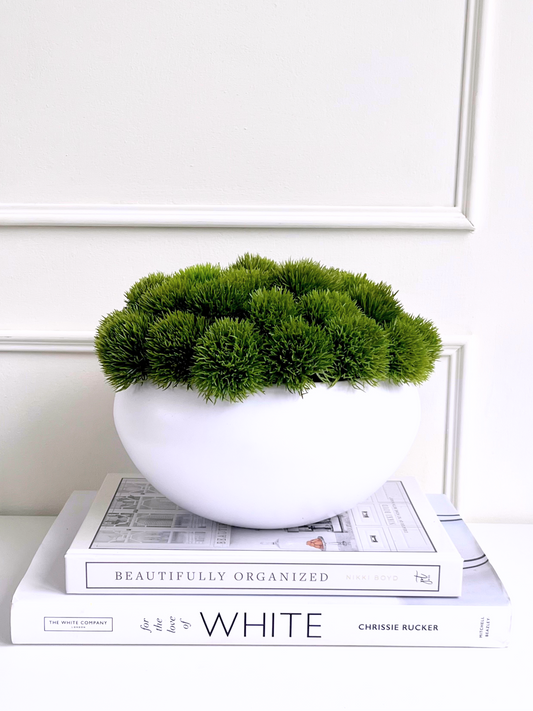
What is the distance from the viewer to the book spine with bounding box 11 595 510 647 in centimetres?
58

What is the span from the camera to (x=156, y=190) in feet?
2.86

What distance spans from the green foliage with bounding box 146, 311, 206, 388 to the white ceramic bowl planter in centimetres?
2

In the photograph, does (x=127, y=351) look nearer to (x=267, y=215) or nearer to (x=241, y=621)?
(x=241, y=621)

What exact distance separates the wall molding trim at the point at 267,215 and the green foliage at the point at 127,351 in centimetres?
31

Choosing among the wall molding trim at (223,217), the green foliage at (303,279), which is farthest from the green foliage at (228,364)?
the wall molding trim at (223,217)

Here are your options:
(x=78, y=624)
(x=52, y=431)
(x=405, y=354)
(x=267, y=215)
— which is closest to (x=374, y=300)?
(x=405, y=354)

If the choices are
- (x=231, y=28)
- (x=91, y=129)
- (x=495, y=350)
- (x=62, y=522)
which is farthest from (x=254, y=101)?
(x=62, y=522)

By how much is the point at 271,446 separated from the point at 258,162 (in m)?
0.46

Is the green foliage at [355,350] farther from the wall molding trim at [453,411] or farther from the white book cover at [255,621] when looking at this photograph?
the wall molding trim at [453,411]

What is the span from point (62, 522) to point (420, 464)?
1.62ft

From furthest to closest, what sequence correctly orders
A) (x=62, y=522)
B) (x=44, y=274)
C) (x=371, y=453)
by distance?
(x=44, y=274) < (x=62, y=522) < (x=371, y=453)

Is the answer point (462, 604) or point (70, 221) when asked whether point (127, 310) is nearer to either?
point (70, 221)

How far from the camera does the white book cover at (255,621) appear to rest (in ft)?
1.91

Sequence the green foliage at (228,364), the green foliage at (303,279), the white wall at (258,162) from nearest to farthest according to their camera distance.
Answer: the green foliage at (228,364), the green foliage at (303,279), the white wall at (258,162)
